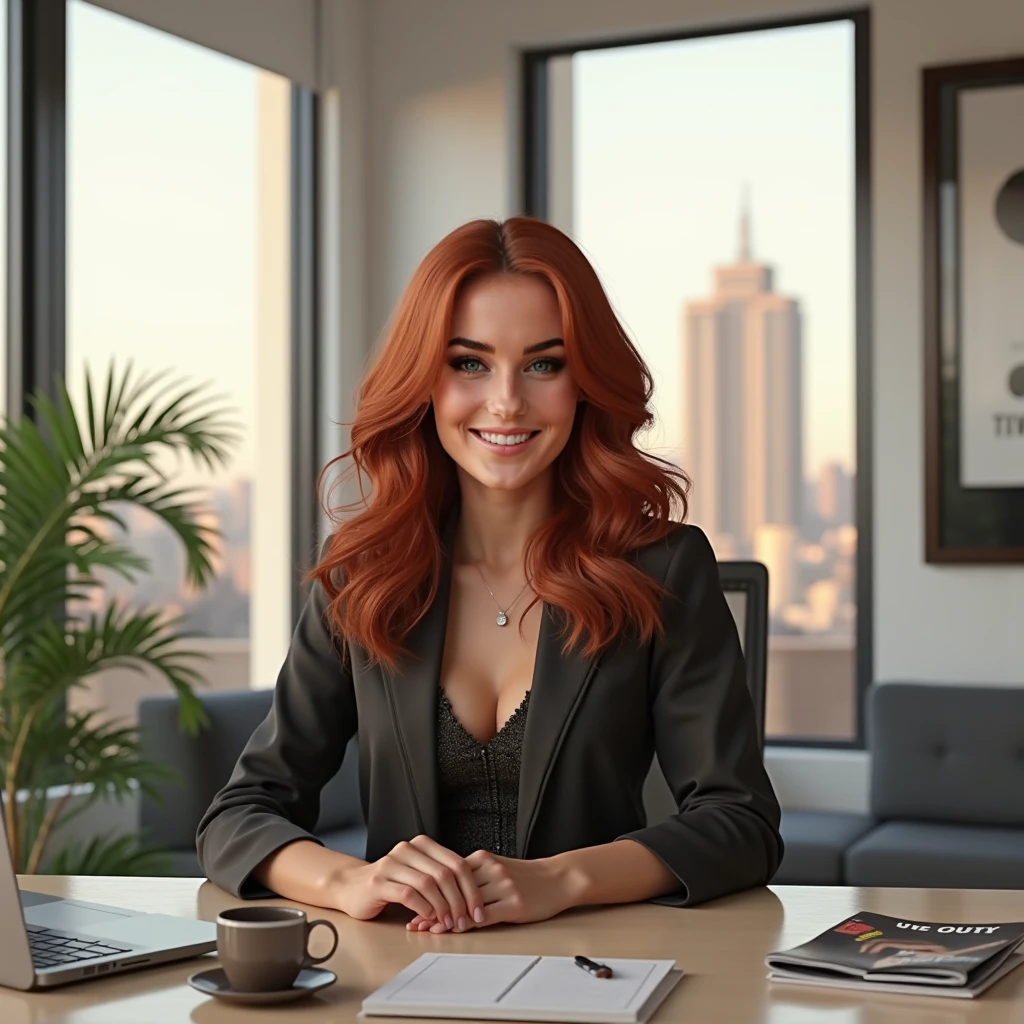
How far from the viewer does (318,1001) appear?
1.31 m

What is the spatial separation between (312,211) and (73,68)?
1243 mm

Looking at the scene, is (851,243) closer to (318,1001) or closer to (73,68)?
(73,68)

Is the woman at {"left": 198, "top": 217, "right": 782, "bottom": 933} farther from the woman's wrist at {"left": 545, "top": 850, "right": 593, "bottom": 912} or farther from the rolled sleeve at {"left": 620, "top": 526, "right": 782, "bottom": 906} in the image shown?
the woman's wrist at {"left": 545, "top": 850, "right": 593, "bottom": 912}

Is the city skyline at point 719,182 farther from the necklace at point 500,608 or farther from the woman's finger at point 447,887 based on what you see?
the woman's finger at point 447,887

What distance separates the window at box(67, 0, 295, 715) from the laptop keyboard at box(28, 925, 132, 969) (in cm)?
286

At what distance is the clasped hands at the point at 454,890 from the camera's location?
156 cm

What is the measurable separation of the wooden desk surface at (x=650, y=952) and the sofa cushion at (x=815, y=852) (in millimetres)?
2398

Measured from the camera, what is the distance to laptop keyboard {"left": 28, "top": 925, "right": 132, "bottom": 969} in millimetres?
1406

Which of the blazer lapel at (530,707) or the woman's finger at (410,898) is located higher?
the blazer lapel at (530,707)

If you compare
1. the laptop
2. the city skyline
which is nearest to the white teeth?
the laptop

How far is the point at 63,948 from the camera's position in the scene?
4.75ft


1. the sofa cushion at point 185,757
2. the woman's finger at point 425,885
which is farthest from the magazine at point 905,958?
the sofa cushion at point 185,757

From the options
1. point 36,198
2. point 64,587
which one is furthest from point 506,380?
point 36,198

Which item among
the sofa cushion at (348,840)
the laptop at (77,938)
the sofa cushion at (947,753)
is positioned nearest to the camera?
the laptop at (77,938)
